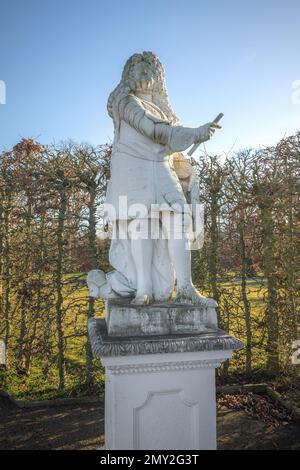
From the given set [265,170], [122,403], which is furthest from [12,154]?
[122,403]

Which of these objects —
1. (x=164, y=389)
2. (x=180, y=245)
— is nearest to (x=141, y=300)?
(x=180, y=245)

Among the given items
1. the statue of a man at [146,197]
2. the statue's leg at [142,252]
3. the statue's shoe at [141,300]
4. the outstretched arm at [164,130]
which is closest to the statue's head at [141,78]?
the statue of a man at [146,197]

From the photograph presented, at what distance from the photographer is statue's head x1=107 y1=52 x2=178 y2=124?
9.86 ft

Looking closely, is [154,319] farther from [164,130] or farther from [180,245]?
[164,130]

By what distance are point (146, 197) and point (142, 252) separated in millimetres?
458

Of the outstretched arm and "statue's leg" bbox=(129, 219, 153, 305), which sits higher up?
the outstretched arm

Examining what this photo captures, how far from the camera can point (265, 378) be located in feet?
21.7

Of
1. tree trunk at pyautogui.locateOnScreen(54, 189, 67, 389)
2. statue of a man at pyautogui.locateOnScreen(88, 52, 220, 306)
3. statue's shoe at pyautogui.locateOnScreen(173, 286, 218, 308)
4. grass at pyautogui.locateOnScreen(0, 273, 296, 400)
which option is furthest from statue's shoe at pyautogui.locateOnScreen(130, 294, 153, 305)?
tree trunk at pyautogui.locateOnScreen(54, 189, 67, 389)

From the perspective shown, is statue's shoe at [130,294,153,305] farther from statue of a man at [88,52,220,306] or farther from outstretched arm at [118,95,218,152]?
outstretched arm at [118,95,218,152]

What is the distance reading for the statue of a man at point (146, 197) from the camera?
2.80 metres

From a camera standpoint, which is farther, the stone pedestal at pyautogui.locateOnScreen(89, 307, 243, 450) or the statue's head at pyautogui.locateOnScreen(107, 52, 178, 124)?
the statue's head at pyautogui.locateOnScreen(107, 52, 178, 124)

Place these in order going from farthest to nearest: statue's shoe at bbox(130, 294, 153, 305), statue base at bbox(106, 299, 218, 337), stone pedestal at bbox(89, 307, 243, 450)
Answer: statue's shoe at bbox(130, 294, 153, 305), statue base at bbox(106, 299, 218, 337), stone pedestal at bbox(89, 307, 243, 450)

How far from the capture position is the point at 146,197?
285 cm
